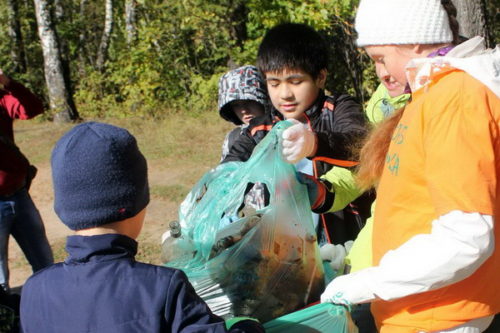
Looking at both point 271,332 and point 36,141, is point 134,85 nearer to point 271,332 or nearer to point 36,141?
point 36,141

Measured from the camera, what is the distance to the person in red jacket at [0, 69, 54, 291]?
354 cm

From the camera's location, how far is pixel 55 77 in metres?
12.6

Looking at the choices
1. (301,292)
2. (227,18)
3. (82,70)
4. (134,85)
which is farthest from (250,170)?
(82,70)

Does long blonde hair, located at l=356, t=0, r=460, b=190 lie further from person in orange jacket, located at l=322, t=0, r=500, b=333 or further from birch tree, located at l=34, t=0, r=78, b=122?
birch tree, located at l=34, t=0, r=78, b=122

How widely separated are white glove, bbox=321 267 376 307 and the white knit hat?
0.58 metres

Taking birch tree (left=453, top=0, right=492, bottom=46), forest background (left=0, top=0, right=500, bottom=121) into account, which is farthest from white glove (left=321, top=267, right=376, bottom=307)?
forest background (left=0, top=0, right=500, bottom=121)

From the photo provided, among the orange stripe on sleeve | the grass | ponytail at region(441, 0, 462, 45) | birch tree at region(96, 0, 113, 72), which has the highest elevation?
ponytail at region(441, 0, 462, 45)

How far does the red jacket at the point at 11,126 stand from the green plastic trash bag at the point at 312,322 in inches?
93.4

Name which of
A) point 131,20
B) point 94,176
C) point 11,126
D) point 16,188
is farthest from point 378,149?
point 131,20

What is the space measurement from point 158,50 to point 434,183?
1197 centimetres

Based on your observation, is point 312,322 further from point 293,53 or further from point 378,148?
point 293,53

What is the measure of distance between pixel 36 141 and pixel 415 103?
399 inches

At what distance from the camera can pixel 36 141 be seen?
1062 cm

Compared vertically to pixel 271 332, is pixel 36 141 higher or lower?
lower
